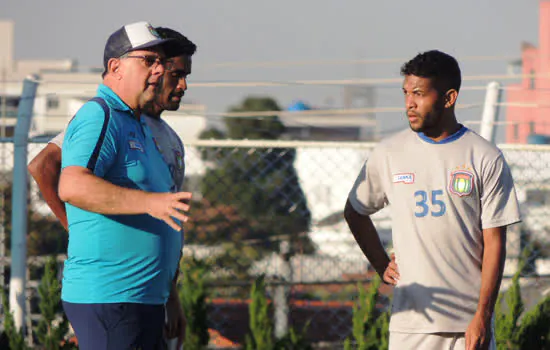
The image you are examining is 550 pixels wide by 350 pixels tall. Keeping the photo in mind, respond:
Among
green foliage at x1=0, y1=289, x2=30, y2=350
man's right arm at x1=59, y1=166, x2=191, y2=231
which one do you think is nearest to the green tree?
green foliage at x1=0, y1=289, x2=30, y2=350

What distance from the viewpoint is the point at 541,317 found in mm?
5113

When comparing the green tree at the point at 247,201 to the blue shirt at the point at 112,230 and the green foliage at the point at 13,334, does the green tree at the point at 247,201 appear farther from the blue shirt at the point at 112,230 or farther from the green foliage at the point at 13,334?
the blue shirt at the point at 112,230

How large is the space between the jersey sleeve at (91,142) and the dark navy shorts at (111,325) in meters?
0.46

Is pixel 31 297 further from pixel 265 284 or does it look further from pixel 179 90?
pixel 179 90

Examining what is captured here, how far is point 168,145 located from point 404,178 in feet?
3.19

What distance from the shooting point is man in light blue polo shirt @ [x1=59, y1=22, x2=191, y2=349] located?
8.79ft

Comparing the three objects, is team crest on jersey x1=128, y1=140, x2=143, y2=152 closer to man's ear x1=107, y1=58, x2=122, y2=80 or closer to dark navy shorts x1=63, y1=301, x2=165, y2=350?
man's ear x1=107, y1=58, x2=122, y2=80

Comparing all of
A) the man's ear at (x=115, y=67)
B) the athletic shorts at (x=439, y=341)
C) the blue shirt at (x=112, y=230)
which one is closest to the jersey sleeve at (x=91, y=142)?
Answer: the blue shirt at (x=112, y=230)

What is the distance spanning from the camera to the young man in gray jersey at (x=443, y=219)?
3.19 metres

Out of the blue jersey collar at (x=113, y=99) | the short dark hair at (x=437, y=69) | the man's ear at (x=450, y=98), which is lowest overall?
the blue jersey collar at (x=113, y=99)

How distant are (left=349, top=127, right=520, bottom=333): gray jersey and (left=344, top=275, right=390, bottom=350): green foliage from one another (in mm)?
1855

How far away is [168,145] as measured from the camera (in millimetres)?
3291

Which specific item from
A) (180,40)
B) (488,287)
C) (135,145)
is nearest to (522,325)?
(488,287)

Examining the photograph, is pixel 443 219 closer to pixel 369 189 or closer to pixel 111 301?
pixel 369 189
